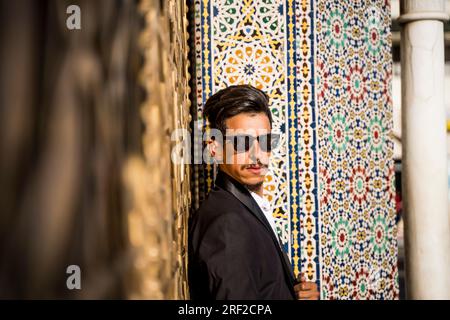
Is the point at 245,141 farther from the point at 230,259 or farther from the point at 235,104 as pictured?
the point at 230,259

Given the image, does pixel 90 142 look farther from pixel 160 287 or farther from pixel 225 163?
pixel 225 163

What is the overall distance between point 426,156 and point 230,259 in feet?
5.90

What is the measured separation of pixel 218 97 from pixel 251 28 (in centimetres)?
55

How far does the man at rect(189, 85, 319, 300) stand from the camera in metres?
1.23

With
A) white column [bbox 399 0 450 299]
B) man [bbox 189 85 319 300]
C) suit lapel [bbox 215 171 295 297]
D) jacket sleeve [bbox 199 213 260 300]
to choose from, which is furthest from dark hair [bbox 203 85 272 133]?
white column [bbox 399 0 450 299]

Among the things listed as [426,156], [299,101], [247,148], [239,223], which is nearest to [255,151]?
[247,148]

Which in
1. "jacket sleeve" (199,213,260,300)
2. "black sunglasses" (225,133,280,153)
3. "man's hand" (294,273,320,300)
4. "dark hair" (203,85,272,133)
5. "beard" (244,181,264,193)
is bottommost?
"man's hand" (294,273,320,300)

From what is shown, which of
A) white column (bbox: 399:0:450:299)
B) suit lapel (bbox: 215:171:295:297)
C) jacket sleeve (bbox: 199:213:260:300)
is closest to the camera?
jacket sleeve (bbox: 199:213:260:300)

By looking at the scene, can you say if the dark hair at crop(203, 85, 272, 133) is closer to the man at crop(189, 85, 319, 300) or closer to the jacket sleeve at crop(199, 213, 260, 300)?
the man at crop(189, 85, 319, 300)

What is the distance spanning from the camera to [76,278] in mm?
605

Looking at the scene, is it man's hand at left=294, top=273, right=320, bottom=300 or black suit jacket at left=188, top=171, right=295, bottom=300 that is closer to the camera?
black suit jacket at left=188, top=171, right=295, bottom=300

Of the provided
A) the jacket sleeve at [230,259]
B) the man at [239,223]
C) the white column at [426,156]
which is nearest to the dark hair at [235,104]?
the man at [239,223]

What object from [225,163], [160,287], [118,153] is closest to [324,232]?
[225,163]

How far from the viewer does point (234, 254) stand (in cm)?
124
